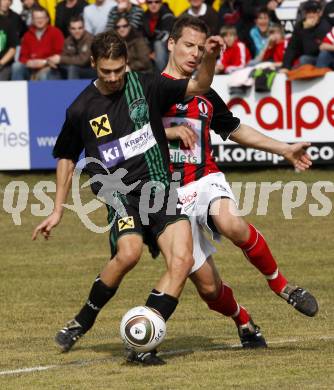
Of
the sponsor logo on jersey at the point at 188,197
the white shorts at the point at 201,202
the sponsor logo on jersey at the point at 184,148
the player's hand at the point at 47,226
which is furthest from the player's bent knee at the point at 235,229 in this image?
the player's hand at the point at 47,226

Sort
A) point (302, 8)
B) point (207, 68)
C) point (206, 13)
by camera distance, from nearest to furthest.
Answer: point (207, 68), point (302, 8), point (206, 13)

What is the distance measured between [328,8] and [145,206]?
11.5 metres

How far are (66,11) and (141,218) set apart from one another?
12.5 m

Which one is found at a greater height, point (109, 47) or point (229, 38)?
point (109, 47)

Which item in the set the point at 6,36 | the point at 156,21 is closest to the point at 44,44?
the point at 6,36

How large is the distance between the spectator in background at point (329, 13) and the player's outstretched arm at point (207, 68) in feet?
37.1

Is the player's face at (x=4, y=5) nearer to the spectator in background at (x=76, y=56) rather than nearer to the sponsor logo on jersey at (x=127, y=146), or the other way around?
the spectator in background at (x=76, y=56)

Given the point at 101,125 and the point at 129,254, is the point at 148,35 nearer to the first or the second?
the point at 101,125

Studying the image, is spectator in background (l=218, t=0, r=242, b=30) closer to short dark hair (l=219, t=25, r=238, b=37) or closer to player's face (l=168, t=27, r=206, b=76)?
short dark hair (l=219, t=25, r=238, b=37)

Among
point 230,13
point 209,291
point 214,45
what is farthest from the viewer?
point 230,13

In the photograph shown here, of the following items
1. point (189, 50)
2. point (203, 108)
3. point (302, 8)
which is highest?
point (189, 50)

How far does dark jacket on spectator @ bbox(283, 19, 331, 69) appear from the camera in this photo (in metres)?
18.4

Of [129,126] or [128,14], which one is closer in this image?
[129,126]

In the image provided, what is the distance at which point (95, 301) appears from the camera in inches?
326
